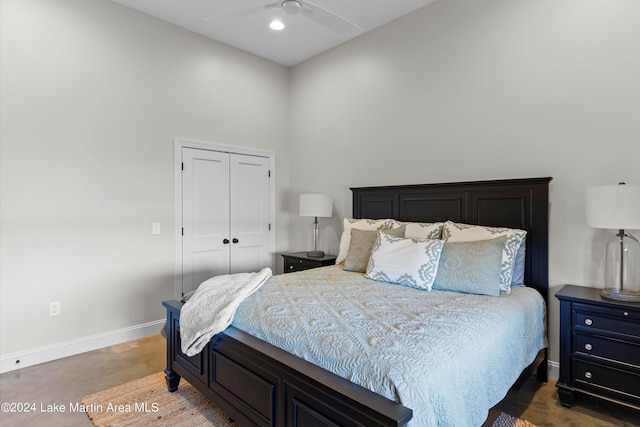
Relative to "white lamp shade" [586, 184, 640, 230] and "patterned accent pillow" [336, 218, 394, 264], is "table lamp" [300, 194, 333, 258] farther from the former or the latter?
"white lamp shade" [586, 184, 640, 230]

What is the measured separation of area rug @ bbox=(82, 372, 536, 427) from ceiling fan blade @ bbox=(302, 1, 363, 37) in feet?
9.31

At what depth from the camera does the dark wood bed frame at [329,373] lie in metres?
1.33

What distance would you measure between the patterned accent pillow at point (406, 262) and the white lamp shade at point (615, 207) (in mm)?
963

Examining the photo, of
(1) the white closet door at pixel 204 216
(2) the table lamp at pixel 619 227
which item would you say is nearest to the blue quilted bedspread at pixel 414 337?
(2) the table lamp at pixel 619 227

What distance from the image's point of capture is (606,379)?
2.19 m

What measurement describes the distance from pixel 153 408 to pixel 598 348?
2.88 meters

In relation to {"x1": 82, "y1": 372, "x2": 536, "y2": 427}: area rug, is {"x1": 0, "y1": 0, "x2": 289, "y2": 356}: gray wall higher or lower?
higher

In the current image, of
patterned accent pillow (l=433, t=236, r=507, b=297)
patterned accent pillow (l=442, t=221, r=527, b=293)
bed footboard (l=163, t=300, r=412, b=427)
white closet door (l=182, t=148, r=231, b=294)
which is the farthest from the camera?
white closet door (l=182, t=148, r=231, b=294)

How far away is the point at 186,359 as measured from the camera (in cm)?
236

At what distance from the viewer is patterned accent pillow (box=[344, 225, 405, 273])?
10.1ft

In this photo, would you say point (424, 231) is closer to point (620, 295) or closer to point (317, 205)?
point (620, 295)

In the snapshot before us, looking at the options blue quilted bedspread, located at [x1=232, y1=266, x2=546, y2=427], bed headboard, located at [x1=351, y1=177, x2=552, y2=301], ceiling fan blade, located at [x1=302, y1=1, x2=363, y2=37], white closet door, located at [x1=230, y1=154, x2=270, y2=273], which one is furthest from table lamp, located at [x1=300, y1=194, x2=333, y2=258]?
ceiling fan blade, located at [x1=302, y1=1, x2=363, y2=37]

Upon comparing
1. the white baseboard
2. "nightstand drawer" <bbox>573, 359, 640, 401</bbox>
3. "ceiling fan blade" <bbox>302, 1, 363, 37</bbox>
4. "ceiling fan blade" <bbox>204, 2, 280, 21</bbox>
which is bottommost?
the white baseboard

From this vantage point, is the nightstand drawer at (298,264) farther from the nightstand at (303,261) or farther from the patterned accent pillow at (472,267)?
the patterned accent pillow at (472,267)
